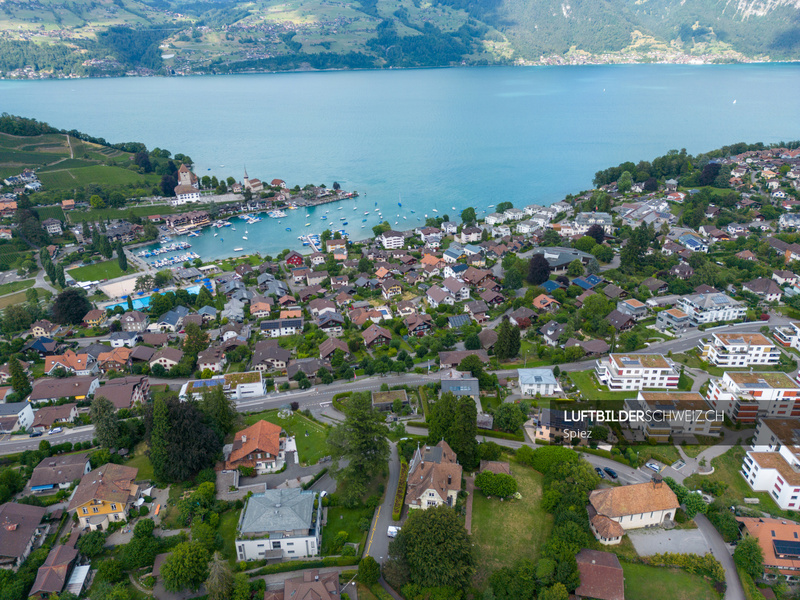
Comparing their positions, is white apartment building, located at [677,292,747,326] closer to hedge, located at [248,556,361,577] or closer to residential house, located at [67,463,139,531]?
hedge, located at [248,556,361,577]

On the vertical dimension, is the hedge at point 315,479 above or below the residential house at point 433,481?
below

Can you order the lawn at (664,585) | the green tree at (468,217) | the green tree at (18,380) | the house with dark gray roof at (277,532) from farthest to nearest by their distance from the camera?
the green tree at (468,217), the green tree at (18,380), the house with dark gray roof at (277,532), the lawn at (664,585)

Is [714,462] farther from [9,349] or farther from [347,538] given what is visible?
[9,349]

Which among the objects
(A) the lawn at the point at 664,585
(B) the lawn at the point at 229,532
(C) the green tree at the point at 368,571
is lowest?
(A) the lawn at the point at 664,585

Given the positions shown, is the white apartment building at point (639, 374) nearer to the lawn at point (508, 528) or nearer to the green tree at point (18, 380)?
the lawn at point (508, 528)

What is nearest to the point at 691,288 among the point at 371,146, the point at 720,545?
the point at 720,545

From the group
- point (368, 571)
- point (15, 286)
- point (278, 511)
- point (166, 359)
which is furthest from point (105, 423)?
point (15, 286)

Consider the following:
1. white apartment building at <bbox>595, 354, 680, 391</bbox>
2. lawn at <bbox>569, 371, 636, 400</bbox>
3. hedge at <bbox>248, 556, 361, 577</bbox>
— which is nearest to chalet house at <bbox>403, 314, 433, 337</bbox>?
lawn at <bbox>569, 371, 636, 400</bbox>

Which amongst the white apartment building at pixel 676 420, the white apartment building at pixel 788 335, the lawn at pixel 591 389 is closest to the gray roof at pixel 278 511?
the white apartment building at pixel 676 420
